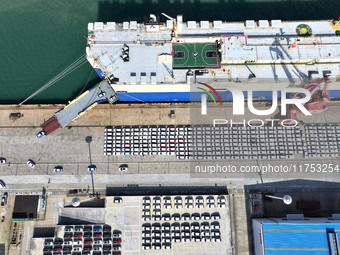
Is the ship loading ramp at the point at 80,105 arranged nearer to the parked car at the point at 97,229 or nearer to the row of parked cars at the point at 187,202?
the parked car at the point at 97,229

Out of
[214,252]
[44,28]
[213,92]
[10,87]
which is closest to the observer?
[214,252]

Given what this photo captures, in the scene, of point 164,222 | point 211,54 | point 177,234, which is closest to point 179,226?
point 177,234

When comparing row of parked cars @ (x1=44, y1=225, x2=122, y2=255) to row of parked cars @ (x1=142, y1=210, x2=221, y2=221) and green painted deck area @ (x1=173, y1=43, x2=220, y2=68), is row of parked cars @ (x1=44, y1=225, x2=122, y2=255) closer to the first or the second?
row of parked cars @ (x1=142, y1=210, x2=221, y2=221)

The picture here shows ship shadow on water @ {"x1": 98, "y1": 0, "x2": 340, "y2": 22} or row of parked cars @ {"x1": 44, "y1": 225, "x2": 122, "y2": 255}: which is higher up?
ship shadow on water @ {"x1": 98, "y1": 0, "x2": 340, "y2": 22}

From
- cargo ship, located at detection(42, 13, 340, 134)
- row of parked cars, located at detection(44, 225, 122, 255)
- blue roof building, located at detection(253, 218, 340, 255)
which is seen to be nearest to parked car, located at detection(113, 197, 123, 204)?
row of parked cars, located at detection(44, 225, 122, 255)

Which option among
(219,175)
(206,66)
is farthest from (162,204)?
(206,66)

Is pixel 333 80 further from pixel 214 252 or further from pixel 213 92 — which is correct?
pixel 214 252

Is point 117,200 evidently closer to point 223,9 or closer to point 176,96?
point 176,96
